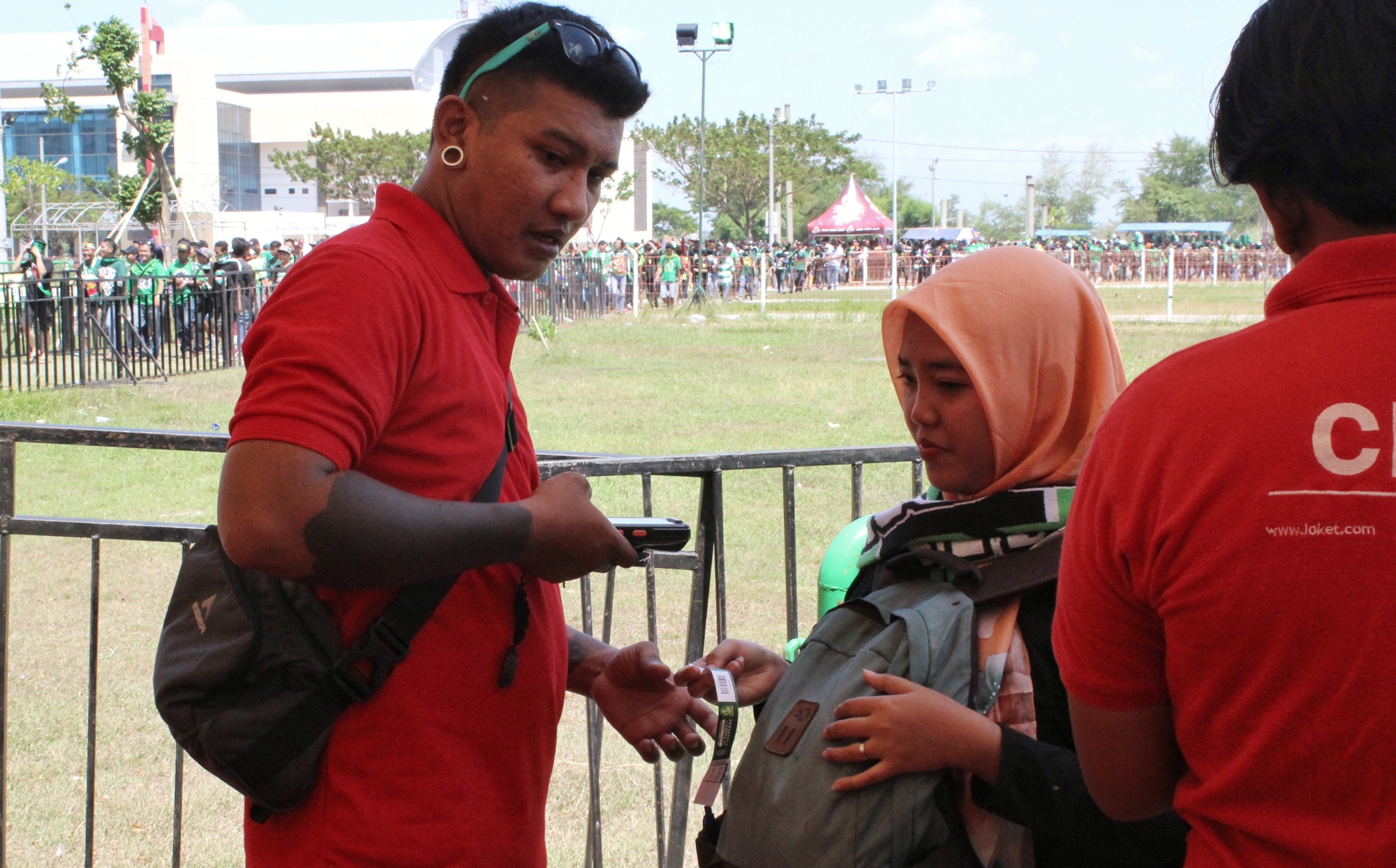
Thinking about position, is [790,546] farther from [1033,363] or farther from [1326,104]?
[1326,104]

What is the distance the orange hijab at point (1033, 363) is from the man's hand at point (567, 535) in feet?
1.75

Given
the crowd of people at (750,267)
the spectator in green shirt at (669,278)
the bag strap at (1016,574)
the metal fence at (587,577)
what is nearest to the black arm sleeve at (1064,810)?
the bag strap at (1016,574)

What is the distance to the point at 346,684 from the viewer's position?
152 cm

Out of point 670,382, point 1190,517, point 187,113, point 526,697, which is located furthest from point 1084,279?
point 187,113

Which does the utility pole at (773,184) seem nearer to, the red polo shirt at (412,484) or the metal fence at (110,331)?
the metal fence at (110,331)

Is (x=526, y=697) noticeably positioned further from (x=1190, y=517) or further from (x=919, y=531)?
(x=1190, y=517)

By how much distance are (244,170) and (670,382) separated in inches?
3233

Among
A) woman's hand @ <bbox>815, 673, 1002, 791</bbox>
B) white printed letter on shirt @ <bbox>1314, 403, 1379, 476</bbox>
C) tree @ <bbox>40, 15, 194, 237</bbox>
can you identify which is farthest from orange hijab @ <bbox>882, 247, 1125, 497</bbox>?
tree @ <bbox>40, 15, 194, 237</bbox>

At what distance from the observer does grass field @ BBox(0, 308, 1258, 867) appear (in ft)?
12.8

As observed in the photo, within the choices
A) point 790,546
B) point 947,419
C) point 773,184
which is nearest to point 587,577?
point 790,546

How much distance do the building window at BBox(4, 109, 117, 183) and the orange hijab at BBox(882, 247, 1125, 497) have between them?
96.6 metres

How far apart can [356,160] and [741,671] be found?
2797 inches

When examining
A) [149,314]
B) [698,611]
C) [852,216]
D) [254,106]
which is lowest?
[698,611]

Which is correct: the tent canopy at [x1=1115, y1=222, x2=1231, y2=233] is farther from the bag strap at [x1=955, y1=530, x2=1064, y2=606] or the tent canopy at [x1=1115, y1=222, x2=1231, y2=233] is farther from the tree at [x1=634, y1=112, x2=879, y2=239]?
the bag strap at [x1=955, y1=530, x2=1064, y2=606]
